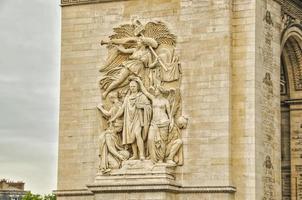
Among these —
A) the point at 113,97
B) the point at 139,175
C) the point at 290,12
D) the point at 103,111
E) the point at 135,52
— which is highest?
the point at 290,12

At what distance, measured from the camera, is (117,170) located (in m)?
26.3

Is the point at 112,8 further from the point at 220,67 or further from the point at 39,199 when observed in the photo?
the point at 39,199

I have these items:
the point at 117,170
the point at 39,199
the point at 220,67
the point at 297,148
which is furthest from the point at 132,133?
the point at 39,199

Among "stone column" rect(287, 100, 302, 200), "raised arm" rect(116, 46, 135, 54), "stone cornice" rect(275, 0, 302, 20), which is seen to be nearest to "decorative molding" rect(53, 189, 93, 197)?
"raised arm" rect(116, 46, 135, 54)

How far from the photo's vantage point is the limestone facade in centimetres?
2558

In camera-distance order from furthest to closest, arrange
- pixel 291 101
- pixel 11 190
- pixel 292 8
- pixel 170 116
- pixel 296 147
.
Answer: pixel 11 190 < pixel 291 101 < pixel 296 147 < pixel 292 8 < pixel 170 116

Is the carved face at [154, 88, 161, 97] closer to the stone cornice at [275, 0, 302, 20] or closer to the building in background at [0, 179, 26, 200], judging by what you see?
the stone cornice at [275, 0, 302, 20]

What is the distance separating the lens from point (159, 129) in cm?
2600

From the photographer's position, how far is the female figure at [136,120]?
85.7 feet

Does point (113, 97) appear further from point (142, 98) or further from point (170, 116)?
point (170, 116)

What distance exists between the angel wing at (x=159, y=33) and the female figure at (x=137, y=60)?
158 millimetres

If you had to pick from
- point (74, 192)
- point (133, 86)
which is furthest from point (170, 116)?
point (74, 192)

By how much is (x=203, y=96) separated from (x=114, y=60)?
8.46 feet

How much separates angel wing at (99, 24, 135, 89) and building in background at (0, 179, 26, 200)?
51.8 metres
